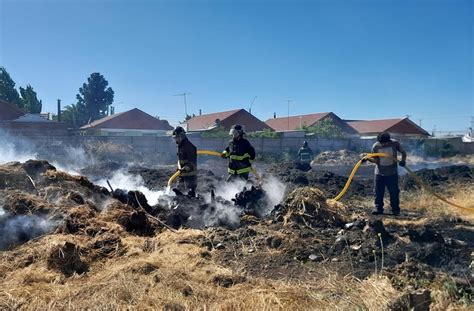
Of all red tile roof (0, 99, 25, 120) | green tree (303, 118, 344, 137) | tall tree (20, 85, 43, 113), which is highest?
tall tree (20, 85, 43, 113)

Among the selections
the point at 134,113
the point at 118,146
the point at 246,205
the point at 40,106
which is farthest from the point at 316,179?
the point at 40,106

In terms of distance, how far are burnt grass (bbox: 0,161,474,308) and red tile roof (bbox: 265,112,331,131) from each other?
36.1 m

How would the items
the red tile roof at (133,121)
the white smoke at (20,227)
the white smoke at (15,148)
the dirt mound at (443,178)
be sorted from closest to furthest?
the white smoke at (20,227) → the dirt mound at (443,178) → the white smoke at (15,148) → the red tile roof at (133,121)

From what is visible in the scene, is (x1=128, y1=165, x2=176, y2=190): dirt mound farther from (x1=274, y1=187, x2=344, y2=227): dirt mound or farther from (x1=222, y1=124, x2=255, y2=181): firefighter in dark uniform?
(x1=274, y1=187, x2=344, y2=227): dirt mound

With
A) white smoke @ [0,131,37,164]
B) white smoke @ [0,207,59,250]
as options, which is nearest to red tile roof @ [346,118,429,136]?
white smoke @ [0,131,37,164]

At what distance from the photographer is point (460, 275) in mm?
3990

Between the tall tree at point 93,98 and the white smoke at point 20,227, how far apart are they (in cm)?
5048

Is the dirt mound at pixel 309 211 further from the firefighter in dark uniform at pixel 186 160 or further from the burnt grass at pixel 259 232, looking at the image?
the firefighter in dark uniform at pixel 186 160

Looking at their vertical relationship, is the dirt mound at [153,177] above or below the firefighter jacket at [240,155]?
below

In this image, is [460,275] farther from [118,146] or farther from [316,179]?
[118,146]

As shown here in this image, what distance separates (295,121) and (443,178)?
3263cm

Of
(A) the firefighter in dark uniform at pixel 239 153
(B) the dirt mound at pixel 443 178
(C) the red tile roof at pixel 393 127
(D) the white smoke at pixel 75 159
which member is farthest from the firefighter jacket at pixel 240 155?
(C) the red tile roof at pixel 393 127

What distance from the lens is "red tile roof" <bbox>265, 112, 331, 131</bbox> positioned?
4327 centimetres

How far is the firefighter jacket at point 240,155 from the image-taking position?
804 cm
